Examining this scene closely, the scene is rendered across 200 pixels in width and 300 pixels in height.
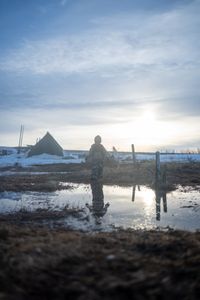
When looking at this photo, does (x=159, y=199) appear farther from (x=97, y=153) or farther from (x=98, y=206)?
(x=97, y=153)

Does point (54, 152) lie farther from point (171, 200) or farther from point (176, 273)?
point (176, 273)

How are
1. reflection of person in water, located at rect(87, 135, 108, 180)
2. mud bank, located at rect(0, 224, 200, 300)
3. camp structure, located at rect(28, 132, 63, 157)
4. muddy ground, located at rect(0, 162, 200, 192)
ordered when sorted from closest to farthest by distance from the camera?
mud bank, located at rect(0, 224, 200, 300), reflection of person in water, located at rect(87, 135, 108, 180), muddy ground, located at rect(0, 162, 200, 192), camp structure, located at rect(28, 132, 63, 157)

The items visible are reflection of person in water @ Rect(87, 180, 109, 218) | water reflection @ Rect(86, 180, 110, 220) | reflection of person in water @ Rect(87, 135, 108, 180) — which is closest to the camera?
water reflection @ Rect(86, 180, 110, 220)

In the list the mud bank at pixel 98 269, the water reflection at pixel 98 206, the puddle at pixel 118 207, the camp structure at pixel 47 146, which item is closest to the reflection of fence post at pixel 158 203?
the puddle at pixel 118 207

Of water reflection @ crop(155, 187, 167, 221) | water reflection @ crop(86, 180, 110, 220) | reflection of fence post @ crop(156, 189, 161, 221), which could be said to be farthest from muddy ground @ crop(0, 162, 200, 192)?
water reflection @ crop(86, 180, 110, 220)

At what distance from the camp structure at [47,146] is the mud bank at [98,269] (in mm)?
51353

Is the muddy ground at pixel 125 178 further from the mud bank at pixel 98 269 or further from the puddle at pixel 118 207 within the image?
the mud bank at pixel 98 269

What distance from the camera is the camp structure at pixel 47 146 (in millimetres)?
58250

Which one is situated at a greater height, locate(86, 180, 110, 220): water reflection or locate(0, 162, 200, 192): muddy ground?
locate(0, 162, 200, 192): muddy ground


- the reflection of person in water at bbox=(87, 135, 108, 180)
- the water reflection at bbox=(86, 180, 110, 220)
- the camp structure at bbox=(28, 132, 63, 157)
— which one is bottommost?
the water reflection at bbox=(86, 180, 110, 220)

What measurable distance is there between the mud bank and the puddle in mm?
3278

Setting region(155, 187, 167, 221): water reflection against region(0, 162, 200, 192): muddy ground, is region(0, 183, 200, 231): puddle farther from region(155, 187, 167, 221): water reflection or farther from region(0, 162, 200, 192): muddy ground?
region(0, 162, 200, 192): muddy ground

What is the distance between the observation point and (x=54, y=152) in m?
59.6

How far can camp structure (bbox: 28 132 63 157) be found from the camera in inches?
2293
